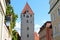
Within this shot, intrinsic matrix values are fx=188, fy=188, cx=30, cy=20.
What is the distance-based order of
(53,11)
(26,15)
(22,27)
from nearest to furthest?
(53,11), (22,27), (26,15)

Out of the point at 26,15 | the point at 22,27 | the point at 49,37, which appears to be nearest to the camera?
the point at 49,37

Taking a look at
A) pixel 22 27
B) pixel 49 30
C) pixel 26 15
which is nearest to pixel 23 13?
pixel 26 15

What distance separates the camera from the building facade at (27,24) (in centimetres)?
8435

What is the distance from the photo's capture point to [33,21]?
89062mm

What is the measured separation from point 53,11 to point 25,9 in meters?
57.6

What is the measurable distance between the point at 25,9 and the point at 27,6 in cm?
281

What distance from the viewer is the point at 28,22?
88.7 metres

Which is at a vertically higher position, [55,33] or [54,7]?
[54,7]

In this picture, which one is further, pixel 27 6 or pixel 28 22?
pixel 27 6

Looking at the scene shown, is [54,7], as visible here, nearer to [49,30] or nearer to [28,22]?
[49,30]

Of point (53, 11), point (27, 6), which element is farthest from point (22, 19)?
point (53, 11)

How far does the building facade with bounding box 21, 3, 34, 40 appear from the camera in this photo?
84350mm

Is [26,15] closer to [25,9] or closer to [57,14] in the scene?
[25,9]

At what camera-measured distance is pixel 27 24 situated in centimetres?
8788
